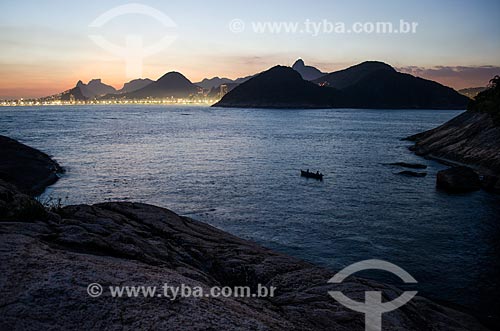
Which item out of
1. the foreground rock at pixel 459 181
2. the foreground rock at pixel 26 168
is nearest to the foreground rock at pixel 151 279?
the foreground rock at pixel 26 168

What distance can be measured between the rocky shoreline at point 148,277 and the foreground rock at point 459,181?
98.8 ft

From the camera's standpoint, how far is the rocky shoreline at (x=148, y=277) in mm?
6000

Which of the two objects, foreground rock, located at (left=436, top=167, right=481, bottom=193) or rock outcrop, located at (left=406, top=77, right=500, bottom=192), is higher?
rock outcrop, located at (left=406, top=77, right=500, bottom=192)

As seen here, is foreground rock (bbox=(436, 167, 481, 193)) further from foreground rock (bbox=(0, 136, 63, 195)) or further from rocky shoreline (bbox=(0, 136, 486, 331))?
foreground rock (bbox=(0, 136, 63, 195))

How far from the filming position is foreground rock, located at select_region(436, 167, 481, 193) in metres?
39.4

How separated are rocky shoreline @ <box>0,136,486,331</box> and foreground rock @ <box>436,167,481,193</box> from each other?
30.1m

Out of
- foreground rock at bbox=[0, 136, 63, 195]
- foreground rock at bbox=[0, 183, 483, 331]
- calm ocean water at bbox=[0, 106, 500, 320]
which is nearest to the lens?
foreground rock at bbox=[0, 183, 483, 331]

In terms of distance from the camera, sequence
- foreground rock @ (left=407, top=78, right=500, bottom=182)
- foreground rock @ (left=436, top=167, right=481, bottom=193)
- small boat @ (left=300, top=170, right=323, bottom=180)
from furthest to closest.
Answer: small boat @ (left=300, top=170, right=323, bottom=180)
foreground rock @ (left=407, top=78, right=500, bottom=182)
foreground rock @ (left=436, top=167, right=481, bottom=193)

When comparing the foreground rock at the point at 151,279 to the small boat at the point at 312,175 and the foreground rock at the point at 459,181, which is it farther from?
the small boat at the point at 312,175

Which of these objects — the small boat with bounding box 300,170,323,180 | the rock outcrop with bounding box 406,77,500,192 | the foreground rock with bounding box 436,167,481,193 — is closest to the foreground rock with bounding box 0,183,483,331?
the foreground rock with bounding box 436,167,481,193

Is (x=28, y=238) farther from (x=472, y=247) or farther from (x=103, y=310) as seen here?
(x=472, y=247)

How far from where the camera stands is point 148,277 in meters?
7.57

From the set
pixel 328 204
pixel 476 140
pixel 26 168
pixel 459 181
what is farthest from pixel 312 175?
pixel 26 168

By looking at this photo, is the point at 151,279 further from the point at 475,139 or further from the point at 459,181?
the point at 475,139
